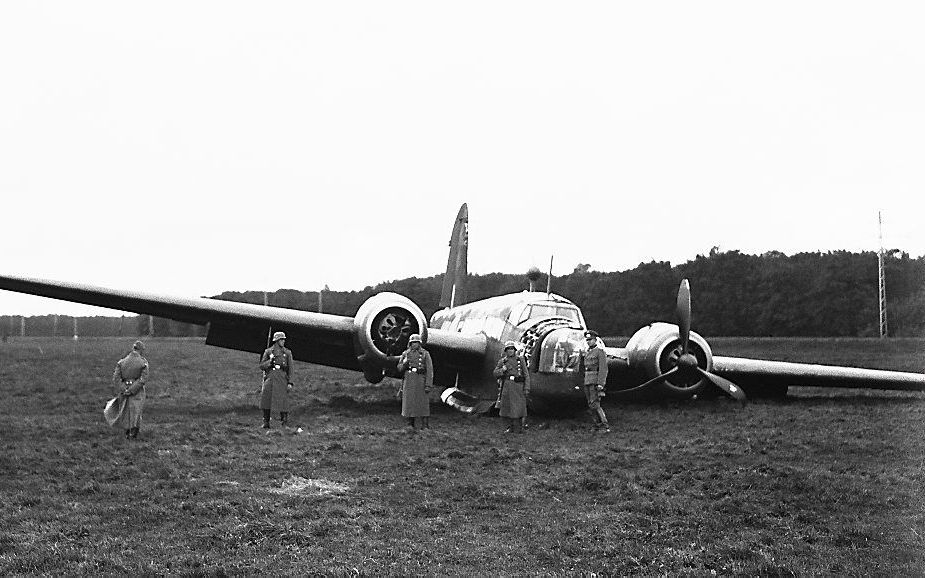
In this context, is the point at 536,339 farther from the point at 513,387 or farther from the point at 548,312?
the point at 513,387

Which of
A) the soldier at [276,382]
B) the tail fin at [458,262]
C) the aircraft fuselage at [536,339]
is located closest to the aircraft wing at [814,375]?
the aircraft fuselage at [536,339]

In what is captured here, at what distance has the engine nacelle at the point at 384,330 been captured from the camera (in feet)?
48.5

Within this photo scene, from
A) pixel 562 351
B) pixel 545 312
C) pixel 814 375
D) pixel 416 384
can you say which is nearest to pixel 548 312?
pixel 545 312

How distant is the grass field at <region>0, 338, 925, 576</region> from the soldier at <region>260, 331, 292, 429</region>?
0.56m

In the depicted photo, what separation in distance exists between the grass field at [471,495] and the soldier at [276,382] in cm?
56

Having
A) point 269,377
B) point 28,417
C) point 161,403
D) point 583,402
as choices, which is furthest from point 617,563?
point 161,403

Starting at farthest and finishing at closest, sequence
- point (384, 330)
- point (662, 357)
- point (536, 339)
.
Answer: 1. point (384, 330)
2. point (662, 357)
3. point (536, 339)

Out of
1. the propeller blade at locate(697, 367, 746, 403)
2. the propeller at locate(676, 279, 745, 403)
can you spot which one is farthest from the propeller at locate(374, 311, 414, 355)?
the propeller blade at locate(697, 367, 746, 403)

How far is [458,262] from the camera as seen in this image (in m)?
22.1

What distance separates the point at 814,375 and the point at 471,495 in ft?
35.5

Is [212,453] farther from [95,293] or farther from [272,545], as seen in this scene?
[95,293]

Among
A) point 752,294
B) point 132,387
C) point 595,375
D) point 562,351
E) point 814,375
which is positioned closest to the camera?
point 132,387

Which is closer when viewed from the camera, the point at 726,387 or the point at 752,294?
the point at 726,387

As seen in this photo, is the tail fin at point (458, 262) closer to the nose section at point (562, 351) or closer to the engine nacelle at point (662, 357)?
the engine nacelle at point (662, 357)
